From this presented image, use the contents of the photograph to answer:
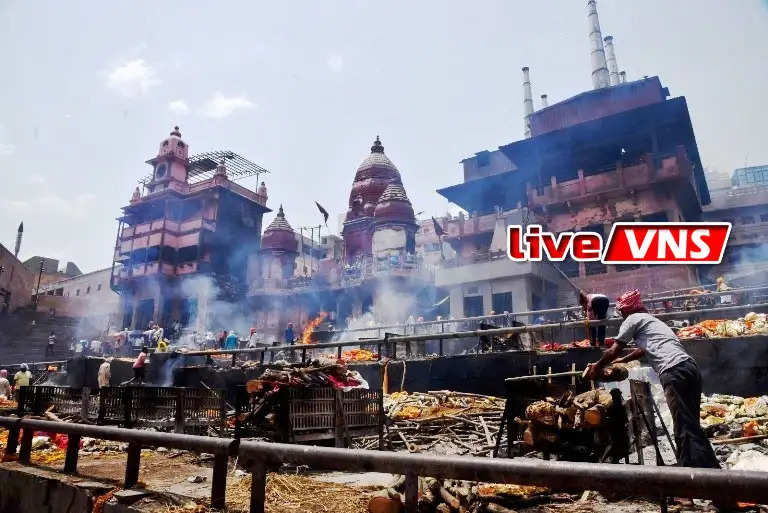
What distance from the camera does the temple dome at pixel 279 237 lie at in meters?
46.9

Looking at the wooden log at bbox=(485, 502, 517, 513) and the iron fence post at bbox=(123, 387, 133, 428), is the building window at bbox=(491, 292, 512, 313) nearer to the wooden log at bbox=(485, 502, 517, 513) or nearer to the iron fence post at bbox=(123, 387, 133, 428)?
the iron fence post at bbox=(123, 387, 133, 428)

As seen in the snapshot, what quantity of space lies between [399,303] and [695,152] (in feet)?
75.1

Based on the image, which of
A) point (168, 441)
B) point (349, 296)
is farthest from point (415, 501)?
point (349, 296)

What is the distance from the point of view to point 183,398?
8141mm

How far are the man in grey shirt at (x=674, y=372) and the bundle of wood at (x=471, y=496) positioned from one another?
1226 mm

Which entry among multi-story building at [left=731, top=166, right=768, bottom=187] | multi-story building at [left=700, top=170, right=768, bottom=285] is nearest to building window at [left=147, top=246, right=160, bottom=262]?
multi-story building at [left=700, top=170, right=768, bottom=285]

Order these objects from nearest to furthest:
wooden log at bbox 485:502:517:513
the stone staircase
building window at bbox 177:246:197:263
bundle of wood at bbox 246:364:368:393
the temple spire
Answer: wooden log at bbox 485:502:517:513
bundle of wood at bbox 246:364:368:393
the stone staircase
building window at bbox 177:246:197:263
the temple spire

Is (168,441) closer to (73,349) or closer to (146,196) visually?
(73,349)

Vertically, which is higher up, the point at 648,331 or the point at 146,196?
the point at 146,196

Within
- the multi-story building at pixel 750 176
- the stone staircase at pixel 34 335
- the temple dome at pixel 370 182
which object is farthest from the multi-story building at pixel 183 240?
the multi-story building at pixel 750 176

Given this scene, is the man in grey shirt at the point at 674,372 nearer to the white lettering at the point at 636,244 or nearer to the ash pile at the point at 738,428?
the ash pile at the point at 738,428

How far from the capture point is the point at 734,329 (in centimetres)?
1048

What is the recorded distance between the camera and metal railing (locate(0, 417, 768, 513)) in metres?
2.08

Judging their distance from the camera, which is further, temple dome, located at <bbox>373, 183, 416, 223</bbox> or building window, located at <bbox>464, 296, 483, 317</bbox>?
temple dome, located at <bbox>373, 183, 416, 223</bbox>
